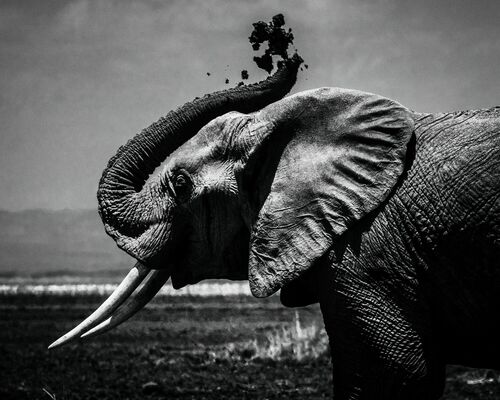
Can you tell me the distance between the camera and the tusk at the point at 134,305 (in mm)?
5391

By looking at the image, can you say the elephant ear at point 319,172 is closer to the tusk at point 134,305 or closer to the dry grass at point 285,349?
the tusk at point 134,305

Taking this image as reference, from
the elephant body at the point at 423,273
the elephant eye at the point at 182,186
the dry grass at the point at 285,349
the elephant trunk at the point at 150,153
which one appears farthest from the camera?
the dry grass at the point at 285,349

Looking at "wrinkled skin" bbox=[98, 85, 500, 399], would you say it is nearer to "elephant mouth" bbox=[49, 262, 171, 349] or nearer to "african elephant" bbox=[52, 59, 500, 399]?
"african elephant" bbox=[52, 59, 500, 399]

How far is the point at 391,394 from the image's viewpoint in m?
4.26

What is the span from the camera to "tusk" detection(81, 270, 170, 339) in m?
5.39

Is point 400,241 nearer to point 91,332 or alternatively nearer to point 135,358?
point 91,332

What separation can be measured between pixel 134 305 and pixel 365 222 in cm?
171

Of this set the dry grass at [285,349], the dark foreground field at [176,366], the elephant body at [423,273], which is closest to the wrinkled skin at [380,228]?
the elephant body at [423,273]

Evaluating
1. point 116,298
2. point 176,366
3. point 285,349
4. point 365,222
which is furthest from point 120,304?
point 285,349

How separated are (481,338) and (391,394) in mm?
511

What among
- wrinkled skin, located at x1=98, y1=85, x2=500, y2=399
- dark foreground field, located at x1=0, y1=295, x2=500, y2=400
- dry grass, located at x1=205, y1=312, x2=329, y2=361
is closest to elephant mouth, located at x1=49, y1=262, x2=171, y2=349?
wrinkled skin, located at x1=98, y1=85, x2=500, y2=399

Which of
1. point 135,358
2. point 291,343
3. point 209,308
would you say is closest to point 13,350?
point 135,358

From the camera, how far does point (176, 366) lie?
15.7m

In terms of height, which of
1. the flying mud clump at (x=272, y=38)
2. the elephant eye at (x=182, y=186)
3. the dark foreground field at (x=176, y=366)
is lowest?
the dark foreground field at (x=176, y=366)
